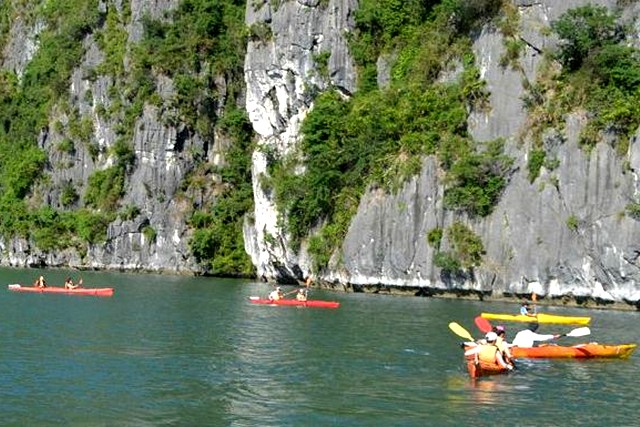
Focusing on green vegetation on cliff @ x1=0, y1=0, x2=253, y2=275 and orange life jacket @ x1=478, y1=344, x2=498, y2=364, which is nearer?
orange life jacket @ x1=478, y1=344, x2=498, y2=364

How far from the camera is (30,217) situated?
79.4 meters

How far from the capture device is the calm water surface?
63.2 ft

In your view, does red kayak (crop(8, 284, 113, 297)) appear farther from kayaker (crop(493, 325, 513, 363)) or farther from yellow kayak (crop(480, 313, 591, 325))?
kayaker (crop(493, 325, 513, 363))

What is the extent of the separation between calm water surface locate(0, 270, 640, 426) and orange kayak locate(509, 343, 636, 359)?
0.27m

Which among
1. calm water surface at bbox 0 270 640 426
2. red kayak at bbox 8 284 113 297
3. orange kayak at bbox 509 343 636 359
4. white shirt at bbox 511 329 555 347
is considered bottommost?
calm water surface at bbox 0 270 640 426

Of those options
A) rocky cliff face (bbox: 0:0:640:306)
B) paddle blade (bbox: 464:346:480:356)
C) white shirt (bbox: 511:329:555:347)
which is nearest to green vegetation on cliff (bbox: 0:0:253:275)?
rocky cliff face (bbox: 0:0:640:306)

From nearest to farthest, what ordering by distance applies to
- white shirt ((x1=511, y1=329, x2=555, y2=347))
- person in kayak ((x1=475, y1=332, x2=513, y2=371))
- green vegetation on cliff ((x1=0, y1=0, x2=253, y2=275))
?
person in kayak ((x1=475, y1=332, x2=513, y2=371)), white shirt ((x1=511, y1=329, x2=555, y2=347)), green vegetation on cliff ((x1=0, y1=0, x2=253, y2=275))

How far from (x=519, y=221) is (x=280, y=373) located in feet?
80.9

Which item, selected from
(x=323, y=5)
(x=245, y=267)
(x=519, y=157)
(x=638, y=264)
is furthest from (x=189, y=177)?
(x=638, y=264)

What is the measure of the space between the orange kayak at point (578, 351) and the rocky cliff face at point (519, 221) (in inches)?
578

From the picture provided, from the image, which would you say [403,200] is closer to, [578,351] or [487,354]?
[578,351]

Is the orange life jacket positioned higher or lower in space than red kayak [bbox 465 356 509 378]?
higher

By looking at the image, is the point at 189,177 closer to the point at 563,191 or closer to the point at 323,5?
the point at 323,5

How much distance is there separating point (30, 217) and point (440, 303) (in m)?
46.5
